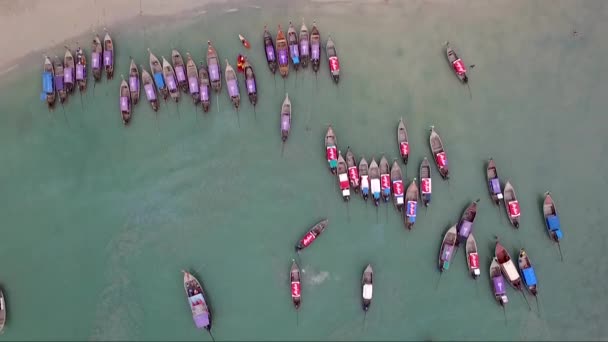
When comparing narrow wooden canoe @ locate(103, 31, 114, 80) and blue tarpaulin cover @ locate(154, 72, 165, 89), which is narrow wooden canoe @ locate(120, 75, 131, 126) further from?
blue tarpaulin cover @ locate(154, 72, 165, 89)

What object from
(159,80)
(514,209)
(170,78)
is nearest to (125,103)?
(159,80)

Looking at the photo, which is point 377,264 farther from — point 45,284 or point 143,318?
point 45,284

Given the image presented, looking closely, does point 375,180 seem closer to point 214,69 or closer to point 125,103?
point 214,69

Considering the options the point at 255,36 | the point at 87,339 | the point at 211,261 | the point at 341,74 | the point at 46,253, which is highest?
the point at 255,36

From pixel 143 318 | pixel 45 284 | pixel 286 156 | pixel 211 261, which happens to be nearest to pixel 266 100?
pixel 286 156

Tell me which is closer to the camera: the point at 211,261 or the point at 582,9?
the point at 211,261

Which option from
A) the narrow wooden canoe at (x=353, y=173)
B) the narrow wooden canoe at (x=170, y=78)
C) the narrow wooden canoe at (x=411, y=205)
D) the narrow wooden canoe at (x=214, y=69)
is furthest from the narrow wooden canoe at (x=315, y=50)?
the narrow wooden canoe at (x=411, y=205)
